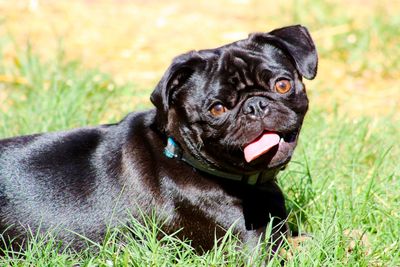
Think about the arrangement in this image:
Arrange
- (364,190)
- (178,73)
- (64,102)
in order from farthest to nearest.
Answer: (64,102) < (364,190) < (178,73)

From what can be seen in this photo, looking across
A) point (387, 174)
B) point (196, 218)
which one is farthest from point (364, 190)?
point (196, 218)

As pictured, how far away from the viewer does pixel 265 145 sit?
4066 mm

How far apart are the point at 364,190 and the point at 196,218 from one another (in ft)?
3.69

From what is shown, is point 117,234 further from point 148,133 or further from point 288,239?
point 288,239

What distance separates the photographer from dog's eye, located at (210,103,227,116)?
13.5 feet

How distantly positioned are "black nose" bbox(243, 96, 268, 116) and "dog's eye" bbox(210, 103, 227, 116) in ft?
0.38

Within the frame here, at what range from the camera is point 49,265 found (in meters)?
3.95

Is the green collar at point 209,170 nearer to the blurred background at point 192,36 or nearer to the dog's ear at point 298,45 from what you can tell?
the dog's ear at point 298,45

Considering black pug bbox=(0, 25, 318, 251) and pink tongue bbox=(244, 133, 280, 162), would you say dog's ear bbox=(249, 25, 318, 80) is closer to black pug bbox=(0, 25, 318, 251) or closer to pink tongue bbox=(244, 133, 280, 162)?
black pug bbox=(0, 25, 318, 251)

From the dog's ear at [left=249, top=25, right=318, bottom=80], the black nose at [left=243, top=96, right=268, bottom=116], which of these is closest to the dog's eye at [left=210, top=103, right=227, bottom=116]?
the black nose at [left=243, top=96, right=268, bottom=116]

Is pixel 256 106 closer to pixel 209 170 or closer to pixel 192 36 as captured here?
pixel 209 170

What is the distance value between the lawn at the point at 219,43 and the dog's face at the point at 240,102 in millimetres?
480

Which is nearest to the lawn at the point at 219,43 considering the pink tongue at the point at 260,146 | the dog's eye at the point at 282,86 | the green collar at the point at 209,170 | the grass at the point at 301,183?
the grass at the point at 301,183

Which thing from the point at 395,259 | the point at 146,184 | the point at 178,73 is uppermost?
the point at 178,73
